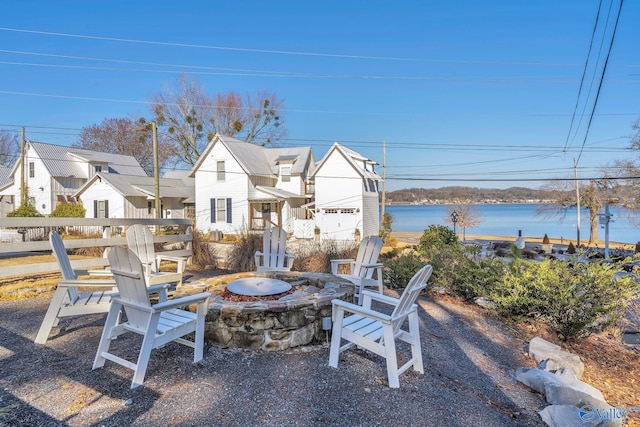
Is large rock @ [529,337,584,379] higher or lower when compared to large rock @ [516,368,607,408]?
lower

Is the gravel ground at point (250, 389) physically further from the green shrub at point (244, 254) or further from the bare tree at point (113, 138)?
the bare tree at point (113, 138)

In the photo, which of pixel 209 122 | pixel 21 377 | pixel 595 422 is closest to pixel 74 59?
pixel 209 122

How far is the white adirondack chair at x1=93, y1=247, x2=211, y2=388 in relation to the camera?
2.55 meters

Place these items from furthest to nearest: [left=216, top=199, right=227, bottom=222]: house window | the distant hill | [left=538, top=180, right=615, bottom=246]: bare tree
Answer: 1. the distant hill
2. [left=538, top=180, right=615, bottom=246]: bare tree
3. [left=216, top=199, right=227, bottom=222]: house window

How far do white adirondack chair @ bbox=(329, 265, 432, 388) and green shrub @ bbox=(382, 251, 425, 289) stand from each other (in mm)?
3427

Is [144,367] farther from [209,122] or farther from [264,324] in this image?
[209,122]

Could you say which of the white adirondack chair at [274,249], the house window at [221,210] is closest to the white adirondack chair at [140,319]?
the white adirondack chair at [274,249]

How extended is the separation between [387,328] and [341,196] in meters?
17.6

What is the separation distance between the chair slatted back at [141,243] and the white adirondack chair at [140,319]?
91.1 inches

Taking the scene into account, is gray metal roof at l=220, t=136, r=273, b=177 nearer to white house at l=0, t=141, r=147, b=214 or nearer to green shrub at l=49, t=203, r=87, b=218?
green shrub at l=49, t=203, r=87, b=218

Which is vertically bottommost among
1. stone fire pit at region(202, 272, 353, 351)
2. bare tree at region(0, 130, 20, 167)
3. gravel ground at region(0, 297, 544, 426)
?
gravel ground at region(0, 297, 544, 426)

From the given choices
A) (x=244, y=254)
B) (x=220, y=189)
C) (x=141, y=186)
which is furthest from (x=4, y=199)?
(x=244, y=254)

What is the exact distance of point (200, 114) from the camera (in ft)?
84.5

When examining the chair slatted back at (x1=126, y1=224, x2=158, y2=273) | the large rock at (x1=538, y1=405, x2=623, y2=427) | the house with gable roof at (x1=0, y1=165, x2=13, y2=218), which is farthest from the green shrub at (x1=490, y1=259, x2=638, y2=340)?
the house with gable roof at (x1=0, y1=165, x2=13, y2=218)
